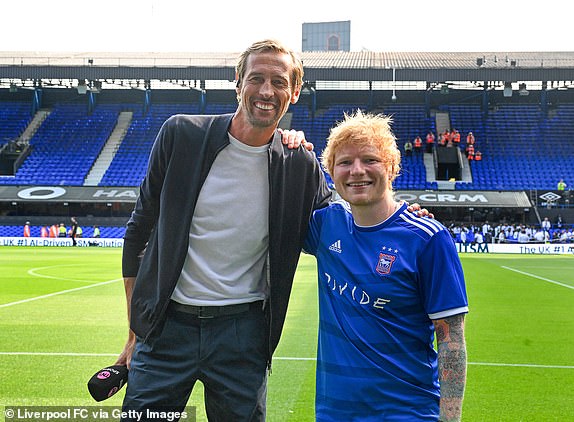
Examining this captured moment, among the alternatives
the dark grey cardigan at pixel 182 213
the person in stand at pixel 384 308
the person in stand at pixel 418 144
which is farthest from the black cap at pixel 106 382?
the person in stand at pixel 418 144

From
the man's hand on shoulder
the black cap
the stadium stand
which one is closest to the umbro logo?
the man's hand on shoulder

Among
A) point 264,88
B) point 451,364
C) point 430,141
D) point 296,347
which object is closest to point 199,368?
point 451,364

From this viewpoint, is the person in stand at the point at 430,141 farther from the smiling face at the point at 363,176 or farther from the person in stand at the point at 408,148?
the smiling face at the point at 363,176

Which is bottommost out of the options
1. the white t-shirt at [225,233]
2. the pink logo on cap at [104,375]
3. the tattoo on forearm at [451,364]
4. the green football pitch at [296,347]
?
the green football pitch at [296,347]

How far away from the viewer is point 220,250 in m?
3.33

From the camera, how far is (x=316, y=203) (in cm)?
358

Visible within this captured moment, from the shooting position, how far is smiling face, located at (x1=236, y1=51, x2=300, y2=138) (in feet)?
10.9

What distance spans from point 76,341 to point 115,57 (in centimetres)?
4397

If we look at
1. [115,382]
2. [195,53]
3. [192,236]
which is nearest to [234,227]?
[192,236]

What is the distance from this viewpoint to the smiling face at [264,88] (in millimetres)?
3332

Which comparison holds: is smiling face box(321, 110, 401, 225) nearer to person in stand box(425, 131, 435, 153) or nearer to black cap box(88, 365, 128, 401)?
black cap box(88, 365, 128, 401)

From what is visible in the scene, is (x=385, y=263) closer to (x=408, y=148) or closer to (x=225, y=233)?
(x=225, y=233)

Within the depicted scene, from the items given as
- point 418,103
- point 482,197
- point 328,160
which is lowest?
point 482,197

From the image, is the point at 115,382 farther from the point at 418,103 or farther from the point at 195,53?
the point at 195,53
